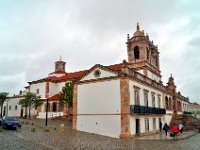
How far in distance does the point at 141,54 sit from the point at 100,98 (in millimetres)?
14055

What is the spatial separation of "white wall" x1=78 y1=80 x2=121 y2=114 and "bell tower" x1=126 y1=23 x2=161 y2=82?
11.7 m

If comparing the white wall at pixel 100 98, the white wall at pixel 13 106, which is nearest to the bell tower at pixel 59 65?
the white wall at pixel 13 106

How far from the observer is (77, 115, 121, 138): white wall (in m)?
24.4

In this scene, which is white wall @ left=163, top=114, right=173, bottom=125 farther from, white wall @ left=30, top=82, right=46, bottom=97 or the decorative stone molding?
white wall @ left=30, top=82, right=46, bottom=97

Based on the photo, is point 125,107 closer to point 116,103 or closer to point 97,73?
point 116,103

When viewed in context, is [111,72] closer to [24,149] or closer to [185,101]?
[24,149]

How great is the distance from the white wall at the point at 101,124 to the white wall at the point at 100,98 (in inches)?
23.7

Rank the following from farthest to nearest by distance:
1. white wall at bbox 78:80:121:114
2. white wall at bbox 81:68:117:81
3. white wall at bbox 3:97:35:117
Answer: white wall at bbox 3:97:35:117
white wall at bbox 81:68:117:81
white wall at bbox 78:80:121:114

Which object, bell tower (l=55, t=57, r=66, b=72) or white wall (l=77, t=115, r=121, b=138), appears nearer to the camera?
white wall (l=77, t=115, r=121, b=138)

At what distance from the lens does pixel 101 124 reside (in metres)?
25.6

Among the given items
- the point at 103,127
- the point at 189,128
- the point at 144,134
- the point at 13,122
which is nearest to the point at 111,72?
the point at 103,127

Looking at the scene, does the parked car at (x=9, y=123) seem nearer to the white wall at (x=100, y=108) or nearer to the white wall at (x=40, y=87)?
the white wall at (x=100, y=108)

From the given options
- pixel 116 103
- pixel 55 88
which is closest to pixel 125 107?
pixel 116 103

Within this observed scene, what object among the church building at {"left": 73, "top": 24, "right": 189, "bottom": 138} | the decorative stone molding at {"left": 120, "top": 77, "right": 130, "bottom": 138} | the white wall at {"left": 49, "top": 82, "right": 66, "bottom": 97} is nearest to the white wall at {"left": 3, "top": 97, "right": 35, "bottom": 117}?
the white wall at {"left": 49, "top": 82, "right": 66, "bottom": 97}
